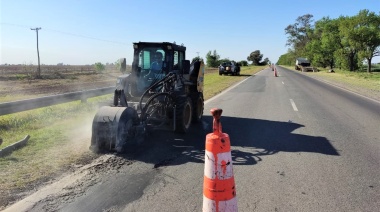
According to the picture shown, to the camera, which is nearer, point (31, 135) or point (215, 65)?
point (31, 135)

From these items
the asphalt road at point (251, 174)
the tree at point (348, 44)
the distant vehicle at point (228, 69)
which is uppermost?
the tree at point (348, 44)

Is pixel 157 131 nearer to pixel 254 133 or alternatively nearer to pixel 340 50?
pixel 254 133

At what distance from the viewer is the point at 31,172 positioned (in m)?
5.48

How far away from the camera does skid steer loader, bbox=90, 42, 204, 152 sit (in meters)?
6.57

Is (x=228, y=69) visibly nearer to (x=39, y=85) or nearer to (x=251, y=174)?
(x=39, y=85)

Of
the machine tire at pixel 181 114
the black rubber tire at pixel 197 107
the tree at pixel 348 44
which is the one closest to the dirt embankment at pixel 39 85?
the black rubber tire at pixel 197 107

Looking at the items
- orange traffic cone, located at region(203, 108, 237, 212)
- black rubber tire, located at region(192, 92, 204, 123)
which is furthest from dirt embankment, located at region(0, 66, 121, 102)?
orange traffic cone, located at region(203, 108, 237, 212)

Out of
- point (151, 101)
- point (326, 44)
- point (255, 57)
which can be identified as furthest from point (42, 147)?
point (255, 57)

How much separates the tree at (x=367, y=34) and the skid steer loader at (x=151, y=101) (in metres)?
54.7

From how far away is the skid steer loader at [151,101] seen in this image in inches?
258

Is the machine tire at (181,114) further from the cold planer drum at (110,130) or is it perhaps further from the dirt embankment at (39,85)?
the dirt embankment at (39,85)

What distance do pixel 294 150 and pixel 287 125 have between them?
2.87m

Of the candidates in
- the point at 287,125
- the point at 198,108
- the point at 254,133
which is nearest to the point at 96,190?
the point at 254,133

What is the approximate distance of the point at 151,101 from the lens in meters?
7.79
